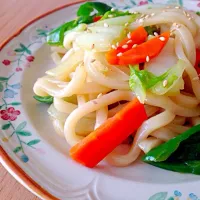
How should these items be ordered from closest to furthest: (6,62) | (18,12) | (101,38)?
(101,38), (6,62), (18,12)

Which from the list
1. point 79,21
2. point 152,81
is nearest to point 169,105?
point 152,81

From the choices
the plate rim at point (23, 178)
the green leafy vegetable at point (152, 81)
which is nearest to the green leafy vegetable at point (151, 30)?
the green leafy vegetable at point (152, 81)

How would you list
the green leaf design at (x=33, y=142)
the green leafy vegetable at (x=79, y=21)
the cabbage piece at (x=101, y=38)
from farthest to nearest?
1. the green leafy vegetable at (x=79, y=21)
2. the cabbage piece at (x=101, y=38)
3. the green leaf design at (x=33, y=142)

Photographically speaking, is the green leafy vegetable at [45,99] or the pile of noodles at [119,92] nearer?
the pile of noodles at [119,92]

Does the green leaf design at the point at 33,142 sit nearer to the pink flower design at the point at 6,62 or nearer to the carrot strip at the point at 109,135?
the carrot strip at the point at 109,135

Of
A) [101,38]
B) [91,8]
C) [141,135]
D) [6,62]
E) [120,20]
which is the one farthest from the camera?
[91,8]

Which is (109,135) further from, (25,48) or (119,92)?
(25,48)
